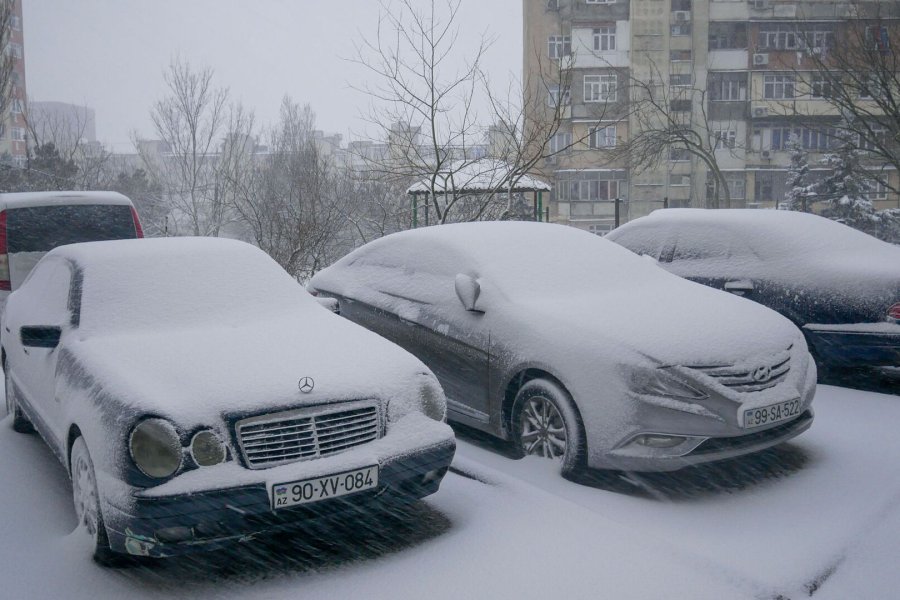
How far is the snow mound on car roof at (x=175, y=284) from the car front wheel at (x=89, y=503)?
2.75 feet

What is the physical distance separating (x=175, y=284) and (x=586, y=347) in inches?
92.2

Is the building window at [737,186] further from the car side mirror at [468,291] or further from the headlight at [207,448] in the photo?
the headlight at [207,448]

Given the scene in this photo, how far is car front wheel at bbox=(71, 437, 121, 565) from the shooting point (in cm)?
341

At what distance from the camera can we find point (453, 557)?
11.7 feet

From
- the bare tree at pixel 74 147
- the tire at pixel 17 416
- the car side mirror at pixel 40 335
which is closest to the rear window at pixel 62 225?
the tire at pixel 17 416

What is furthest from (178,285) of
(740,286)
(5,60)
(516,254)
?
(5,60)

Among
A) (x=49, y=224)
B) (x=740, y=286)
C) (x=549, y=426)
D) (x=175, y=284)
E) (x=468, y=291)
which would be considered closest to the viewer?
(x=549, y=426)

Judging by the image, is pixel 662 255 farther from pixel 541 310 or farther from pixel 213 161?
pixel 213 161

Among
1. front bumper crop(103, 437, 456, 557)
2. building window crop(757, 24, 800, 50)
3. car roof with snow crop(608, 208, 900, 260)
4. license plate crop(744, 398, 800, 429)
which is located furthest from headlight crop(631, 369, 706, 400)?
building window crop(757, 24, 800, 50)

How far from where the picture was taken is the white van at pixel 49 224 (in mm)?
8219

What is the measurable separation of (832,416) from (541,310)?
2.53 m

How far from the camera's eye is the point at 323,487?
11.0 feet

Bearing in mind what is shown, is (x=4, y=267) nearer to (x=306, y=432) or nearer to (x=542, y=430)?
(x=306, y=432)

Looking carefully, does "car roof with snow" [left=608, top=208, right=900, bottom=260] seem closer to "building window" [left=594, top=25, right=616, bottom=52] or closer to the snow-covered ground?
the snow-covered ground
